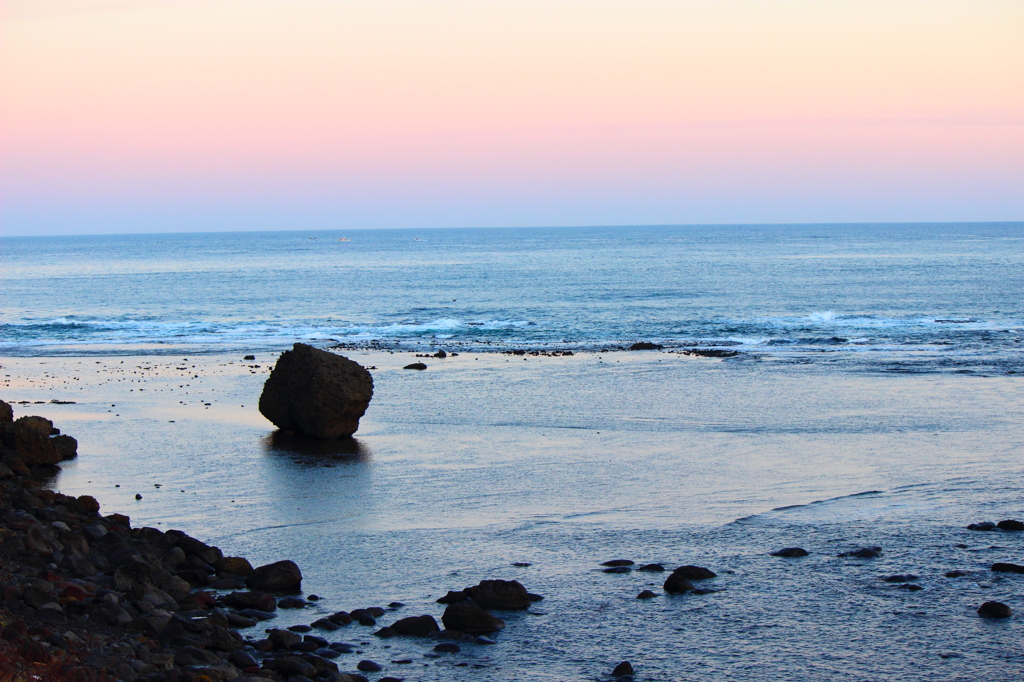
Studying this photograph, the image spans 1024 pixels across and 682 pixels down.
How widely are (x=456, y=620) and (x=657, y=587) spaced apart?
2857mm

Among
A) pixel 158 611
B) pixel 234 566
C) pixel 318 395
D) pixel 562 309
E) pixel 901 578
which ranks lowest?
pixel 562 309

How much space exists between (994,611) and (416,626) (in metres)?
6.78

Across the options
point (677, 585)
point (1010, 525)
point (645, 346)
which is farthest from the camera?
point (645, 346)

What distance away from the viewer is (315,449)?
22.7m

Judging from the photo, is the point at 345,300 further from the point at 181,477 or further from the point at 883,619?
the point at 883,619

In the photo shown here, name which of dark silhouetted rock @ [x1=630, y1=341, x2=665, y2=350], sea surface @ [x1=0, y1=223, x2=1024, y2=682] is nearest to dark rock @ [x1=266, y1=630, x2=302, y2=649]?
sea surface @ [x1=0, y1=223, x2=1024, y2=682]

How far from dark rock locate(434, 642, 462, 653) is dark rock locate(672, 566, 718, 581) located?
3.43 m

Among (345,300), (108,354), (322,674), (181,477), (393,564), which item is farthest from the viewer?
(345,300)

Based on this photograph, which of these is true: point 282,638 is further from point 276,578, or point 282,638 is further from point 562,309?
point 562,309

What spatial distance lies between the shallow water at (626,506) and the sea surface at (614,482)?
0.18 feet

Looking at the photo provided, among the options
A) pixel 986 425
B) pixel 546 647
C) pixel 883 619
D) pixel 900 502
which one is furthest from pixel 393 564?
pixel 986 425

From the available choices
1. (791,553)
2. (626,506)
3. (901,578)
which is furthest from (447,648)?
(626,506)

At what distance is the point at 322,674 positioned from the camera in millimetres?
10227

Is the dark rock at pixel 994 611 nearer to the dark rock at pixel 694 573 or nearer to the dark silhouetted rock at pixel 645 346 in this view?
the dark rock at pixel 694 573
